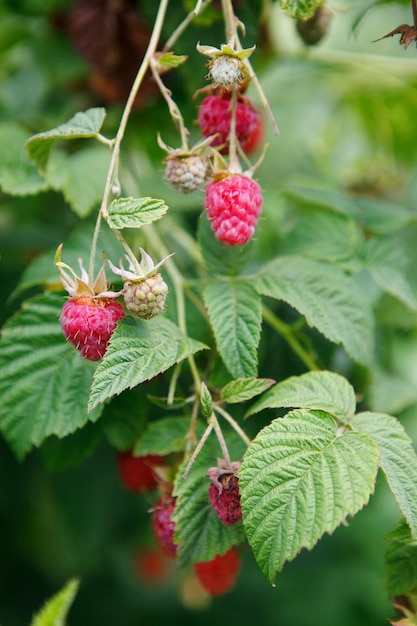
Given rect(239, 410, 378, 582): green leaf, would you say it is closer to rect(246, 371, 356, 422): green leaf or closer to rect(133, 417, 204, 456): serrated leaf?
rect(246, 371, 356, 422): green leaf

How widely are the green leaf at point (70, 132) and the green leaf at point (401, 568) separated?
1.88ft

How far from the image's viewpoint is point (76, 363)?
3.00 ft

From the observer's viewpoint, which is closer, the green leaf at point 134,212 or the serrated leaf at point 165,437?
the green leaf at point 134,212

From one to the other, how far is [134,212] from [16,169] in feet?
1.28

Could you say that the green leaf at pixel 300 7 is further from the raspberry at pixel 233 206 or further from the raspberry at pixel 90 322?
the raspberry at pixel 90 322

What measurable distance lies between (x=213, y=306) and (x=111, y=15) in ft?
2.21

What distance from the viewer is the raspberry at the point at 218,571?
0.91 meters

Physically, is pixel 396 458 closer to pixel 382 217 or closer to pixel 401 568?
pixel 401 568

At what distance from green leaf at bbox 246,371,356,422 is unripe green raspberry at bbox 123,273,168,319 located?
0.58 ft

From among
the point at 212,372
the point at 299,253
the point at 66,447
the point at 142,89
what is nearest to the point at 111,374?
the point at 212,372

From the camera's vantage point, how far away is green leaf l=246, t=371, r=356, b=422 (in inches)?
31.1

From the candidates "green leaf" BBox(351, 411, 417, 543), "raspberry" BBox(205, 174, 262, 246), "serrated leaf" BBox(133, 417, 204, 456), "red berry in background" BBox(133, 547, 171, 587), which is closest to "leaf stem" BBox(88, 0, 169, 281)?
"raspberry" BBox(205, 174, 262, 246)

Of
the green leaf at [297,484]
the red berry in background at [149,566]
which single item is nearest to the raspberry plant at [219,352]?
the green leaf at [297,484]

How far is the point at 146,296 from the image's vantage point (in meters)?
0.71
